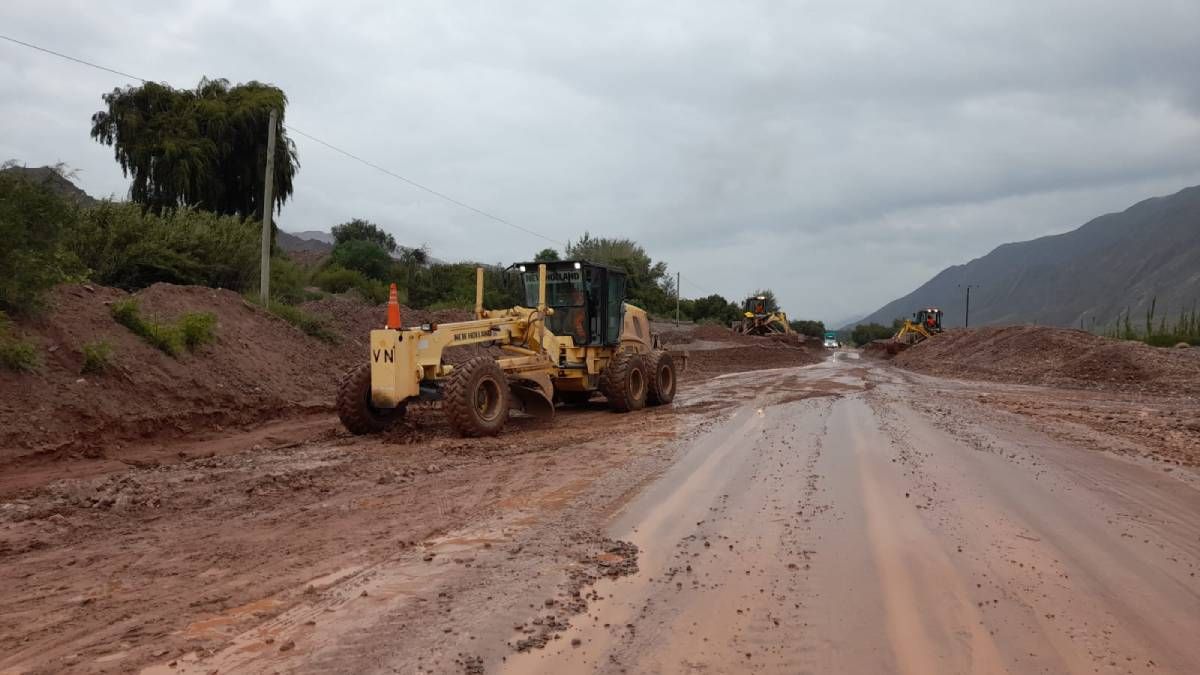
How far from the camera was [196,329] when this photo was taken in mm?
13453

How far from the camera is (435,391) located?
1100 cm

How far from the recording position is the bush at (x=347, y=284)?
94.9 feet

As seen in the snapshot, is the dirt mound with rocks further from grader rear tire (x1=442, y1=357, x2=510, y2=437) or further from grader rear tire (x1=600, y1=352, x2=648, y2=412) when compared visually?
grader rear tire (x1=442, y1=357, x2=510, y2=437)

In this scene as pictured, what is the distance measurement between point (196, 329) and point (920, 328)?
44.9m

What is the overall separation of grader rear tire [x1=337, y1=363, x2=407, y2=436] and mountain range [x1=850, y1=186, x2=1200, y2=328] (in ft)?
307

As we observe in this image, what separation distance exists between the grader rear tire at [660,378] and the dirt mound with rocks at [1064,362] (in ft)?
42.5

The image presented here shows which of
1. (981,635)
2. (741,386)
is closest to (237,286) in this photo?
(741,386)

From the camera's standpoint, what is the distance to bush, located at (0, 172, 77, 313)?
34.4 ft

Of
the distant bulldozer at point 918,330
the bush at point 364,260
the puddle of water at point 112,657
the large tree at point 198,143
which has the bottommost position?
the puddle of water at point 112,657

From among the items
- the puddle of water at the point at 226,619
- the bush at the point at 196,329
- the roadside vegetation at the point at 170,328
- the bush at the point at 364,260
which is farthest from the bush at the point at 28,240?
the bush at the point at 364,260

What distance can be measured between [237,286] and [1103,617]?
781 inches

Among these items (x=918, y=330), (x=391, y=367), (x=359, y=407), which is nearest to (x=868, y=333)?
(x=918, y=330)

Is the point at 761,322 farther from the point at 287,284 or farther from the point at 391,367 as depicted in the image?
the point at 391,367

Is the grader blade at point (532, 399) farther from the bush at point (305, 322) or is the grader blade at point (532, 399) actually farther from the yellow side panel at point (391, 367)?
the bush at point (305, 322)
